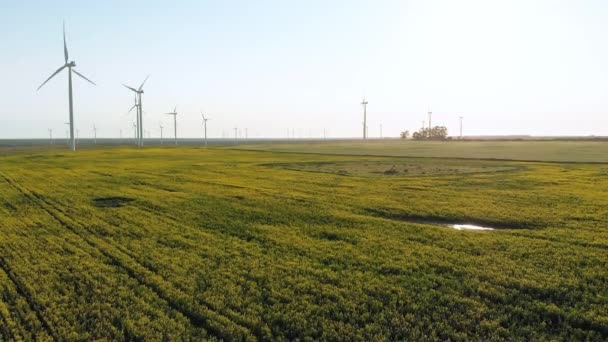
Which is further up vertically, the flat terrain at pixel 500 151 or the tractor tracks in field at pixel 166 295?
the flat terrain at pixel 500 151

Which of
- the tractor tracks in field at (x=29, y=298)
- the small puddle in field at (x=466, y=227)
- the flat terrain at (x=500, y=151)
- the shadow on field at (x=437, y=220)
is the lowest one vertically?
the tractor tracks in field at (x=29, y=298)

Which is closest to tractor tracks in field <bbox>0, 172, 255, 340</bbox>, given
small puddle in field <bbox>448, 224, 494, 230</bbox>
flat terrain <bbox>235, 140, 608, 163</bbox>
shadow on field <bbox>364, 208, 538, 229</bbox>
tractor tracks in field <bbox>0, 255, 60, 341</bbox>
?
tractor tracks in field <bbox>0, 255, 60, 341</bbox>

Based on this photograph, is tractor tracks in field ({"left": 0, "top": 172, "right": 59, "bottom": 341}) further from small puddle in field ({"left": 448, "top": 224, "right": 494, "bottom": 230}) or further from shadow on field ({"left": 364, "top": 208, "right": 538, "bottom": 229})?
small puddle in field ({"left": 448, "top": 224, "right": 494, "bottom": 230})

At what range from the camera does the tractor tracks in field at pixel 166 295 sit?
27.7 ft

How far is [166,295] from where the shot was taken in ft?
32.9

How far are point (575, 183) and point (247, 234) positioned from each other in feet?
77.7

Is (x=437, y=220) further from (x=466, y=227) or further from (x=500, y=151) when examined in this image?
(x=500, y=151)

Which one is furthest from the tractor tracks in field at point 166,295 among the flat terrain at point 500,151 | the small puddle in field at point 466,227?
the flat terrain at point 500,151

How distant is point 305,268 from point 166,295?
3.64m

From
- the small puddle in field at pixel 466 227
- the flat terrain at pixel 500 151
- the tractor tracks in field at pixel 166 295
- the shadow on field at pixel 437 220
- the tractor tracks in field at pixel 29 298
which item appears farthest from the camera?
the flat terrain at pixel 500 151

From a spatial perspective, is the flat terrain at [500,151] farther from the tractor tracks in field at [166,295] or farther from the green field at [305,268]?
the tractor tracks in field at [166,295]

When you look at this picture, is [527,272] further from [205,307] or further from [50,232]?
[50,232]

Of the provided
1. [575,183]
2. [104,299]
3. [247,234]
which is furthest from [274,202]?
[575,183]

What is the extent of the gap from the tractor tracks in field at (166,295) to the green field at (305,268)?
0.04 meters
